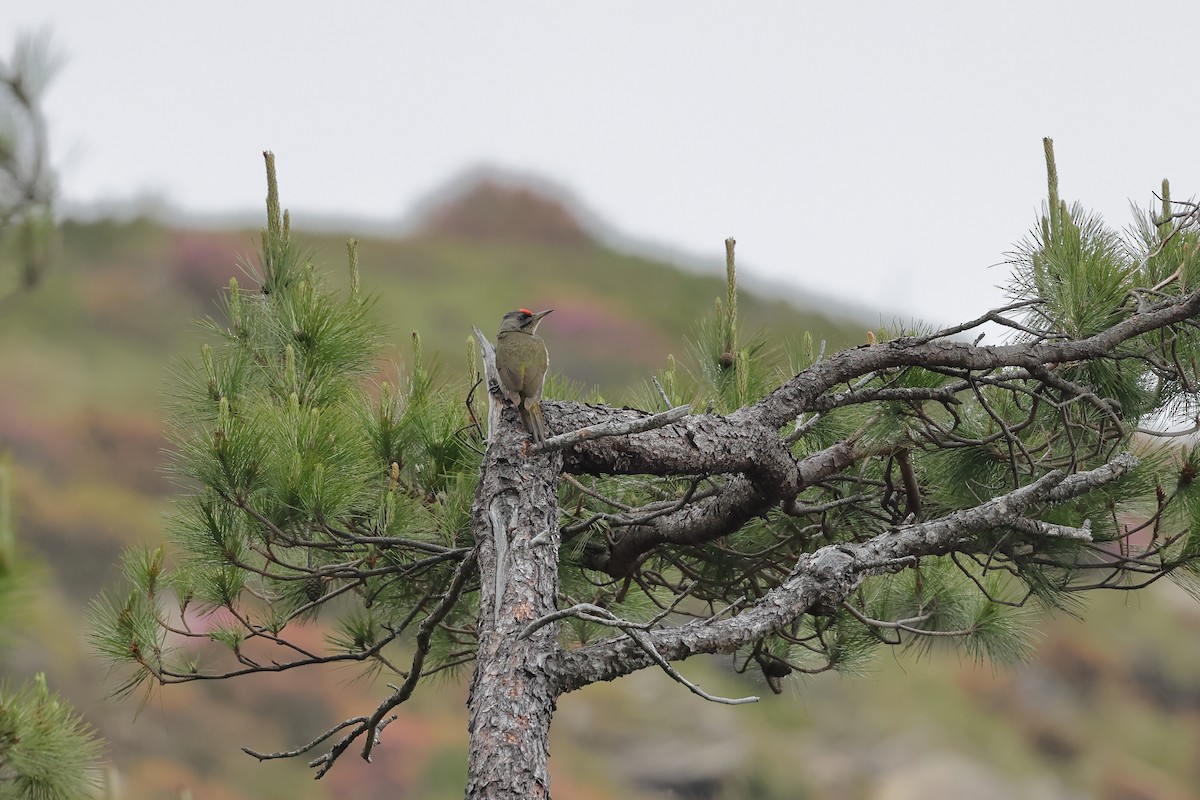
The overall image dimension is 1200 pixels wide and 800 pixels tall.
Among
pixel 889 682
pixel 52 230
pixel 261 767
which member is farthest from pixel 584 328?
pixel 52 230

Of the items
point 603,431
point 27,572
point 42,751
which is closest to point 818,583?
point 603,431

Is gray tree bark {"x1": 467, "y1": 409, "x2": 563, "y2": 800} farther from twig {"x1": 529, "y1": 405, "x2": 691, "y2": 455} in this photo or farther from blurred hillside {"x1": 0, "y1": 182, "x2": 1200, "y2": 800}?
blurred hillside {"x1": 0, "y1": 182, "x2": 1200, "y2": 800}

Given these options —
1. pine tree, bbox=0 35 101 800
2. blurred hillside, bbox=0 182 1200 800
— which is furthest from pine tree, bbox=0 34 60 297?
blurred hillside, bbox=0 182 1200 800

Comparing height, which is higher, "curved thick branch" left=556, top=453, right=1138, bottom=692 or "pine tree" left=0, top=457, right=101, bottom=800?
"curved thick branch" left=556, top=453, right=1138, bottom=692

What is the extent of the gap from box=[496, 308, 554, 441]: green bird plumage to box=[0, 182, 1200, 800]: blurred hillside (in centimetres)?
598

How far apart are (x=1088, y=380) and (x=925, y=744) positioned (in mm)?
8916

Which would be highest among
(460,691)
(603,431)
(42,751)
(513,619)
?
(603,431)

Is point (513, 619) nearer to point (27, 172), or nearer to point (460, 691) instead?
point (27, 172)

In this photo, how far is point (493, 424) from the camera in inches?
62.1

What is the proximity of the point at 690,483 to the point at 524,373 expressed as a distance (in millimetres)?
484

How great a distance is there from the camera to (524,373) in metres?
A: 1.54

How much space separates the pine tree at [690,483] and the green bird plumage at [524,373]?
28 mm

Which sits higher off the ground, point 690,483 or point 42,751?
point 690,483

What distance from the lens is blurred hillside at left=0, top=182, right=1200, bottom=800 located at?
855 cm
